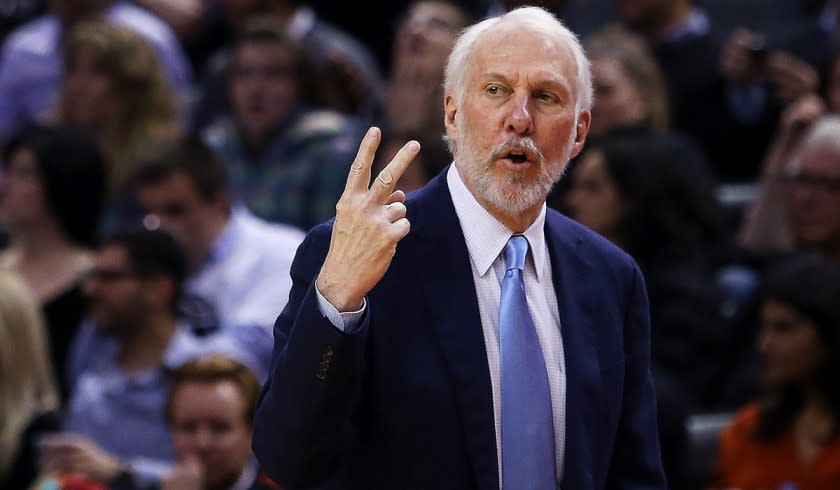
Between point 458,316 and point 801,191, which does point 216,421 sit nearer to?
point 458,316

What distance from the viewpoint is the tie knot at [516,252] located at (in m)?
2.59

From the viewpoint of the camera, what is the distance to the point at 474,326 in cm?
254

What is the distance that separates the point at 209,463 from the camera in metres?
4.59

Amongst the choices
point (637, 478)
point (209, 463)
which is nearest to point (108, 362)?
point (209, 463)

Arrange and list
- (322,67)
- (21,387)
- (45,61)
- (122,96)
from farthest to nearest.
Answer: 1. (45,61)
2. (322,67)
3. (122,96)
4. (21,387)

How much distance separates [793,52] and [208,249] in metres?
2.83

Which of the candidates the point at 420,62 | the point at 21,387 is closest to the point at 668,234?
the point at 420,62

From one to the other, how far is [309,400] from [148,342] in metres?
3.00

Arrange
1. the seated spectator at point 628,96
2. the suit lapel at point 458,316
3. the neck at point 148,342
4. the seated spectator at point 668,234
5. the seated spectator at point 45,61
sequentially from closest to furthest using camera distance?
the suit lapel at point 458,316, the neck at point 148,342, the seated spectator at point 668,234, the seated spectator at point 628,96, the seated spectator at point 45,61

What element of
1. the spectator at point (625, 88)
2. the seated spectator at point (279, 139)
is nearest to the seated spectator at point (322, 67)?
the seated spectator at point (279, 139)

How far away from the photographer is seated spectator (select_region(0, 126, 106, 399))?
226 inches

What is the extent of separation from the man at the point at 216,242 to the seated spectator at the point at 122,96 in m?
0.74

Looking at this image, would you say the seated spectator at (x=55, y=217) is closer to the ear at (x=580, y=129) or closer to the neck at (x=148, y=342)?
the neck at (x=148, y=342)

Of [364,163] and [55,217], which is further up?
[364,163]
